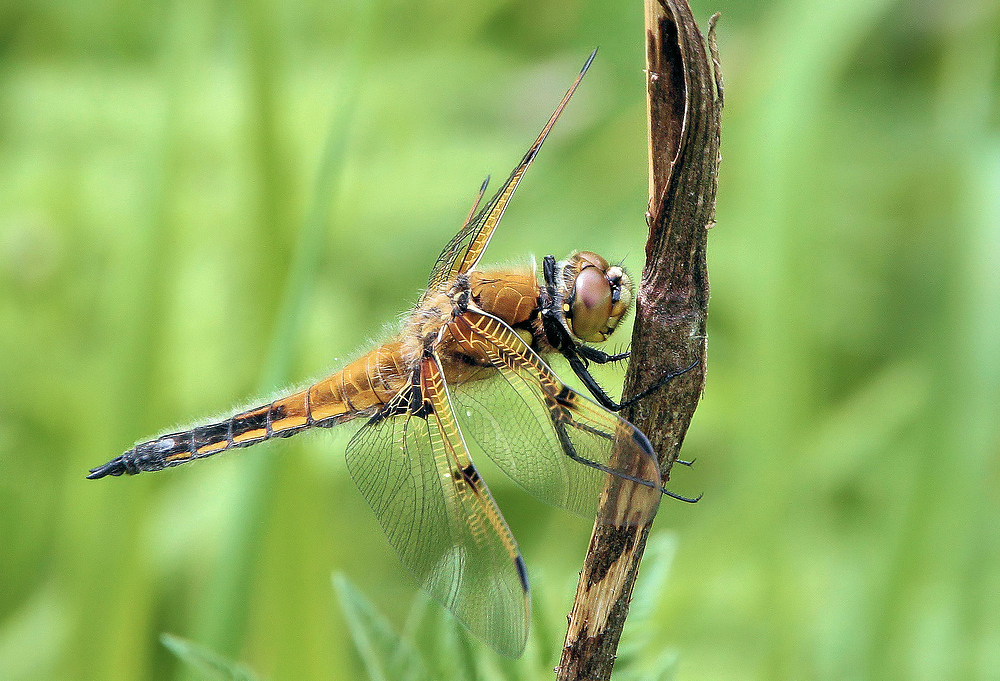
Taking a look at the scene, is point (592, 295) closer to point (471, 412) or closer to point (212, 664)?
point (471, 412)

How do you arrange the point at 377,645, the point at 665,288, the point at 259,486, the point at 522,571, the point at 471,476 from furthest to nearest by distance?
the point at 259,486 < the point at 471,476 < the point at 522,571 < the point at 377,645 < the point at 665,288

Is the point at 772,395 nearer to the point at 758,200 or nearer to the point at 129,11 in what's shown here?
the point at 758,200

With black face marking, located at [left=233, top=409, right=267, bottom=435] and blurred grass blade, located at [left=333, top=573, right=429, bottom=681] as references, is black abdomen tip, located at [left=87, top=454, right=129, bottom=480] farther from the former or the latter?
blurred grass blade, located at [left=333, top=573, right=429, bottom=681]

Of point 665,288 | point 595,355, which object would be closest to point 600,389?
point 595,355

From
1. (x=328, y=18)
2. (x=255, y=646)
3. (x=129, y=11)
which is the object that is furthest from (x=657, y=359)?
(x=129, y=11)

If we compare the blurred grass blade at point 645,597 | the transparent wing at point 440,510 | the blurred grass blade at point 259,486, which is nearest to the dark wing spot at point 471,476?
the transparent wing at point 440,510

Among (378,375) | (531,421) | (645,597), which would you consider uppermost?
(378,375)
